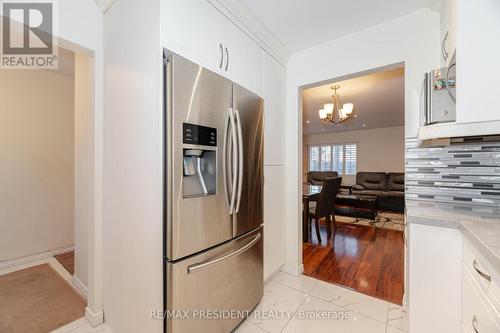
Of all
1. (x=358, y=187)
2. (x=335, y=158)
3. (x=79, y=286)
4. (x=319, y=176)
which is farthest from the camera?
(x=335, y=158)

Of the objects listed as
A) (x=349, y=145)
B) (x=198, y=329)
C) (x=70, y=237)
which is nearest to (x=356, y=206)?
(x=349, y=145)

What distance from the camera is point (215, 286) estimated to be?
130 centimetres

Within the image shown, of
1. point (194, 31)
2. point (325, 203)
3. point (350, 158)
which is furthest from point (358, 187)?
point (194, 31)

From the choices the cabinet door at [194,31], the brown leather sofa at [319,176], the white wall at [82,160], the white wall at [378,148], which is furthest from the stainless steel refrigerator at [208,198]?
the white wall at [378,148]

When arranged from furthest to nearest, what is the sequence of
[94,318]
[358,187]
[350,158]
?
[350,158] → [358,187] → [94,318]

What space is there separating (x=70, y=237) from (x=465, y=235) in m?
4.04

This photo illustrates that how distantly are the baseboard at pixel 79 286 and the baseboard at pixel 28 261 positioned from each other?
0.95 metres

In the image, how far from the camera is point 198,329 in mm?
1212

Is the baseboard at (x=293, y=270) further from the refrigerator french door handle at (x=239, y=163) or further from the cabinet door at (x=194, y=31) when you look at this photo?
the cabinet door at (x=194, y=31)

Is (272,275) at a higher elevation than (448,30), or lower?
lower

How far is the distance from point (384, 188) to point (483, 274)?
19.6ft

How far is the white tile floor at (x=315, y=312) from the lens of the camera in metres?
1.54

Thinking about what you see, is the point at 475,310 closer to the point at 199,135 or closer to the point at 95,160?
the point at 199,135

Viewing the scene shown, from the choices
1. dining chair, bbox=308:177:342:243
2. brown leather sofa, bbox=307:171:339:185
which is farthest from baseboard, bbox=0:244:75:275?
brown leather sofa, bbox=307:171:339:185
